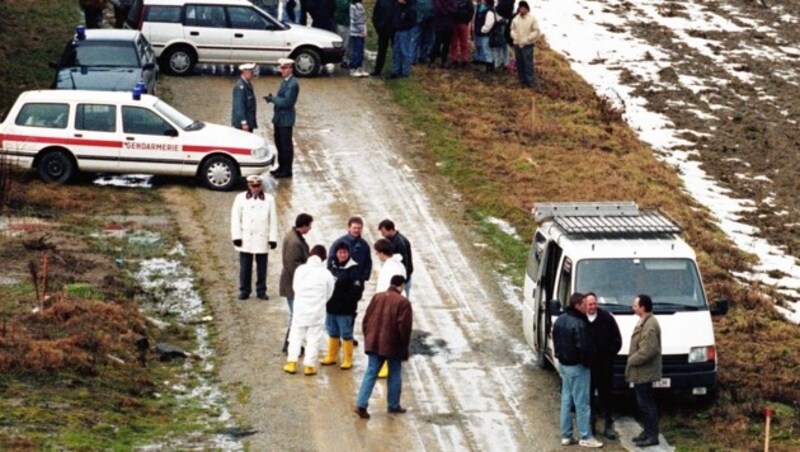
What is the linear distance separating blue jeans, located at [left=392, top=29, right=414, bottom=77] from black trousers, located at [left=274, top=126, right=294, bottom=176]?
714 cm

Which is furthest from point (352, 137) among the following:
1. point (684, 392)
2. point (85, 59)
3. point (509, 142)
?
point (684, 392)

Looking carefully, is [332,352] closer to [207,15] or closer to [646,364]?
[646,364]

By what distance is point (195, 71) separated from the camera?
3531 cm

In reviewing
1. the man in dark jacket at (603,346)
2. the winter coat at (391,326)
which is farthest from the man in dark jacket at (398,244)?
the man in dark jacket at (603,346)

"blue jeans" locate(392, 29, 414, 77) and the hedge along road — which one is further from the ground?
"blue jeans" locate(392, 29, 414, 77)

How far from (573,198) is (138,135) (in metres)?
6.89

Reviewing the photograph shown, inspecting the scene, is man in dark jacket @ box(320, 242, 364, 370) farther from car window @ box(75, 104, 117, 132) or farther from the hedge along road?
car window @ box(75, 104, 117, 132)

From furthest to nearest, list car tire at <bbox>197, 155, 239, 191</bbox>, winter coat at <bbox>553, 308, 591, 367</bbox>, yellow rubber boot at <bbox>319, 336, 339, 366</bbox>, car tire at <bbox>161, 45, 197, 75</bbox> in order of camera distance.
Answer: car tire at <bbox>161, 45, 197, 75</bbox>, car tire at <bbox>197, 155, 239, 191</bbox>, yellow rubber boot at <bbox>319, 336, 339, 366</bbox>, winter coat at <bbox>553, 308, 591, 367</bbox>

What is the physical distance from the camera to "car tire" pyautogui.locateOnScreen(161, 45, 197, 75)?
34.4 metres

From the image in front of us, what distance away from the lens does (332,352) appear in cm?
1942

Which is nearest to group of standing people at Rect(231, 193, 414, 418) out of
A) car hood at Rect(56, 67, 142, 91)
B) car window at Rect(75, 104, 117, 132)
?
car window at Rect(75, 104, 117, 132)

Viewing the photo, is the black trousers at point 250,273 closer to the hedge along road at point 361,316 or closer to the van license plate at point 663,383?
the hedge along road at point 361,316

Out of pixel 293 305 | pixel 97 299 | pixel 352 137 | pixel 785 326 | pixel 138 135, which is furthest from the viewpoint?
pixel 352 137

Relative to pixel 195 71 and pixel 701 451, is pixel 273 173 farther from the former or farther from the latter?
pixel 701 451
